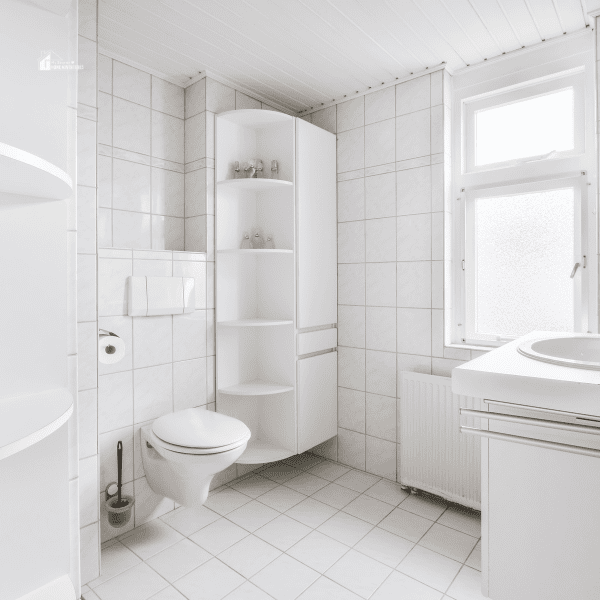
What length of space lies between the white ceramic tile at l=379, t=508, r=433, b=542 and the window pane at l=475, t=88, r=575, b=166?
1.78 metres

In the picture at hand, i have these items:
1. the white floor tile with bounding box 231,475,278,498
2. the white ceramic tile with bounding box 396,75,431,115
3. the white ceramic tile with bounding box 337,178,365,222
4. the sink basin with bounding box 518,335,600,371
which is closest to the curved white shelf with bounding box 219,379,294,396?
the white floor tile with bounding box 231,475,278,498

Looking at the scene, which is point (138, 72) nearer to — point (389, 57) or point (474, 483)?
point (389, 57)

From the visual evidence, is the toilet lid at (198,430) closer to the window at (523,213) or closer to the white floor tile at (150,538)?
the white floor tile at (150,538)

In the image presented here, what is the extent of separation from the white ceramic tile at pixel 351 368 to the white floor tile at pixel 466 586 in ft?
3.39

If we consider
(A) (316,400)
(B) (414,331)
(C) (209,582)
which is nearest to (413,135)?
(B) (414,331)

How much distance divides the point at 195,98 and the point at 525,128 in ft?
5.51

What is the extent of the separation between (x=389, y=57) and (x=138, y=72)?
125 centimetres

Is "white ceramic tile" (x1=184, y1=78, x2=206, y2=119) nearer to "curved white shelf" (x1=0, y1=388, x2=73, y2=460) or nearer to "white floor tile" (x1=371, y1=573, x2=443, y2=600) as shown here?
"curved white shelf" (x1=0, y1=388, x2=73, y2=460)

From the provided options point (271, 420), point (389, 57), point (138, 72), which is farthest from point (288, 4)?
point (271, 420)

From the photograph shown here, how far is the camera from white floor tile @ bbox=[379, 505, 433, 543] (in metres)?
1.82

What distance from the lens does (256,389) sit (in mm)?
2227

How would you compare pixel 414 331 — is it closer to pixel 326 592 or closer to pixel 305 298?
pixel 305 298

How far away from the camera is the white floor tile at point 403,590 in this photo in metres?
1.45

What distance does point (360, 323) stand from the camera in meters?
2.43
